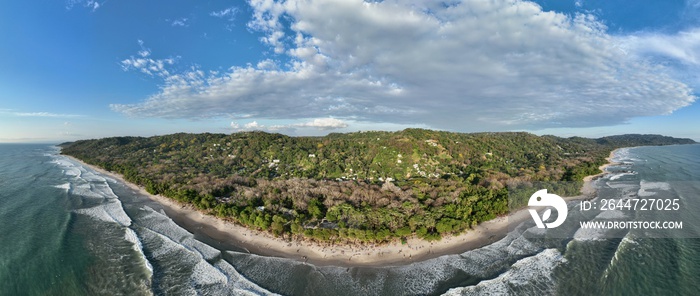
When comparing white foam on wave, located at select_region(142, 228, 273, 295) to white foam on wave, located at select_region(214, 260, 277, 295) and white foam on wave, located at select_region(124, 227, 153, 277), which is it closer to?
white foam on wave, located at select_region(214, 260, 277, 295)

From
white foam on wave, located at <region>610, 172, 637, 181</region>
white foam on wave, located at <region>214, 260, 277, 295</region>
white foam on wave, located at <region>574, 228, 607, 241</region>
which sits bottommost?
white foam on wave, located at <region>214, 260, 277, 295</region>

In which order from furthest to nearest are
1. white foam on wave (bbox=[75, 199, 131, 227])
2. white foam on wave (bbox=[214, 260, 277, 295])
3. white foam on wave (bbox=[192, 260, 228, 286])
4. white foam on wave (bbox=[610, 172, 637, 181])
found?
white foam on wave (bbox=[610, 172, 637, 181]), white foam on wave (bbox=[75, 199, 131, 227]), white foam on wave (bbox=[192, 260, 228, 286]), white foam on wave (bbox=[214, 260, 277, 295])

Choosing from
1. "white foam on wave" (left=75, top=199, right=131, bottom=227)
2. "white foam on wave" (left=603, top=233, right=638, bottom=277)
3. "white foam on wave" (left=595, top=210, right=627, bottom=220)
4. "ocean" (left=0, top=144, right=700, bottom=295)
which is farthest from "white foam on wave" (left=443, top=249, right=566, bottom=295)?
"white foam on wave" (left=75, top=199, right=131, bottom=227)

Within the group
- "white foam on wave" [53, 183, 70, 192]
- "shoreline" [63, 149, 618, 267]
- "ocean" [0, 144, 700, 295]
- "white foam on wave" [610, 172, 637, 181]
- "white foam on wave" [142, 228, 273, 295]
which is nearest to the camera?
"white foam on wave" [142, 228, 273, 295]

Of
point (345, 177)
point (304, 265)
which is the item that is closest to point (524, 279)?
point (304, 265)

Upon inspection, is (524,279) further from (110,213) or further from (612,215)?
(110,213)

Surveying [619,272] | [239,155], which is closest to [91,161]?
[239,155]
